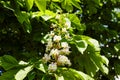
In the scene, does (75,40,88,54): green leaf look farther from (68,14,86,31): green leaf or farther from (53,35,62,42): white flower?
(68,14,86,31): green leaf

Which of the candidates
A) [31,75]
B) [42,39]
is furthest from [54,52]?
[42,39]

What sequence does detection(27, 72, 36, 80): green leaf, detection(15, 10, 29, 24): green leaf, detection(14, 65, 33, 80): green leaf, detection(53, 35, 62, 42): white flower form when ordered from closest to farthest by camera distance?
detection(14, 65, 33, 80): green leaf, detection(27, 72, 36, 80): green leaf, detection(53, 35, 62, 42): white flower, detection(15, 10, 29, 24): green leaf

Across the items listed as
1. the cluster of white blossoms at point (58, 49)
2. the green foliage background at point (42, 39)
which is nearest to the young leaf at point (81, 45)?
the green foliage background at point (42, 39)

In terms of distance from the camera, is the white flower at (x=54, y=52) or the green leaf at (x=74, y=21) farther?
the green leaf at (x=74, y=21)

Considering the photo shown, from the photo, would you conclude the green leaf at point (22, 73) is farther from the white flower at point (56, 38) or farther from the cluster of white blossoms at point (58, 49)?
the white flower at point (56, 38)

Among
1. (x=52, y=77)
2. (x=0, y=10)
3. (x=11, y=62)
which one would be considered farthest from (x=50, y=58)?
(x=0, y=10)

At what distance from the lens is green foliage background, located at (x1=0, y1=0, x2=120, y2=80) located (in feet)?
8.77

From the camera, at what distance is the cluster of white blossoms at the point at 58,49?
267 cm

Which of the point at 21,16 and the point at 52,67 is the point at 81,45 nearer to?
the point at 52,67

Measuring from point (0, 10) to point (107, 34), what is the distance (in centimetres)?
185

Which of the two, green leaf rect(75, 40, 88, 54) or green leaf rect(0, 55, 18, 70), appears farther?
green leaf rect(75, 40, 88, 54)

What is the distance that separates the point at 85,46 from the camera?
114 inches

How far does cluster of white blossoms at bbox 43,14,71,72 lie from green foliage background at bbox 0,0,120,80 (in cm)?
6

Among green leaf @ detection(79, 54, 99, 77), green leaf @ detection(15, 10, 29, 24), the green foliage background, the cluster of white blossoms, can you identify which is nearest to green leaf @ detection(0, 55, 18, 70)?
the green foliage background
